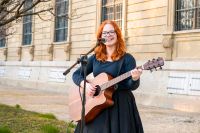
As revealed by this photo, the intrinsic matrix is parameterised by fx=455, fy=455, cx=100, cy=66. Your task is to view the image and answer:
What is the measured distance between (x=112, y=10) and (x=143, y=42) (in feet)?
10.7

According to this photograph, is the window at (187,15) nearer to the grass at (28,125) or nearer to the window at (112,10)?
the window at (112,10)

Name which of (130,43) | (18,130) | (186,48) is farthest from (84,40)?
(18,130)

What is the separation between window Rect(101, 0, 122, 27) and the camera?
18.1 m

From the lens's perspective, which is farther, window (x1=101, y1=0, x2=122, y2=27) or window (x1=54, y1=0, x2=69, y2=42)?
window (x1=54, y1=0, x2=69, y2=42)

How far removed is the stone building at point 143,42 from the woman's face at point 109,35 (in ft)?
22.7

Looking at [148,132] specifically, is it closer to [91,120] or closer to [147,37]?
[91,120]

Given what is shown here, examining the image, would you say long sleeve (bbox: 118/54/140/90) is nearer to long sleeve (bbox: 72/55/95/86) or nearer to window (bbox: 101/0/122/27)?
A: long sleeve (bbox: 72/55/95/86)

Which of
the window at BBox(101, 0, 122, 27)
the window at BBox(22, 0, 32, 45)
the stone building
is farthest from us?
the window at BBox(22, 0, 32, 45)

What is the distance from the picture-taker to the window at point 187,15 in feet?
45.7

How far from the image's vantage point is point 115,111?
4.36 m

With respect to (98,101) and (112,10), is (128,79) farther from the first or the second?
(112,10)

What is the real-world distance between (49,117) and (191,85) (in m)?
5.53

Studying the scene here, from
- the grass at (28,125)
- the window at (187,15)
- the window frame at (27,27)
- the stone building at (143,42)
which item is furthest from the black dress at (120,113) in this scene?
the window frame at (27,27)

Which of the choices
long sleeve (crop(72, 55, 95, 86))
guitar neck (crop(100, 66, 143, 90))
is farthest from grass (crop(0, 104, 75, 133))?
guitar neck (crop(100, 66, 143, 90))
